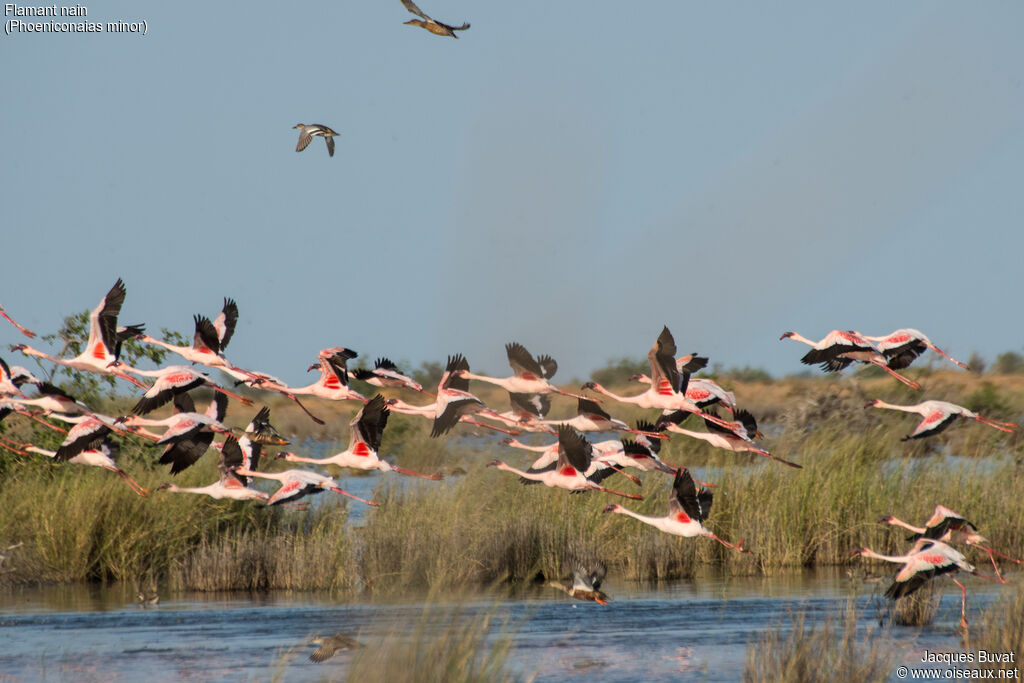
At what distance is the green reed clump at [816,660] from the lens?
9.54 m

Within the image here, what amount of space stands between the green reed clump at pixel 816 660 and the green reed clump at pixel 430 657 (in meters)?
2.10

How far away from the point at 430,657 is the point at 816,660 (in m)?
3.03

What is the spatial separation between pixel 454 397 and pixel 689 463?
11178 mm

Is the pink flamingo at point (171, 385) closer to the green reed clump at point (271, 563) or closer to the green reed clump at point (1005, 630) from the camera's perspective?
the green reed clump at point (271, 563)

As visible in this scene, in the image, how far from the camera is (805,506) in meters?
18.2

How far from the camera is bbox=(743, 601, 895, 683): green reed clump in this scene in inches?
376

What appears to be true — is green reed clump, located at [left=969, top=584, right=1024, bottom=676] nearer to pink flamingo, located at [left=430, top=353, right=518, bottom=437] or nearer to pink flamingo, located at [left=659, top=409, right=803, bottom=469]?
pink flamingo, located at [left=659, top=409, right=803, bottom=469]

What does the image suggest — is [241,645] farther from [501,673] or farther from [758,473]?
[758,473]

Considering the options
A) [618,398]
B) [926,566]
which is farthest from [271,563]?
[926,566]

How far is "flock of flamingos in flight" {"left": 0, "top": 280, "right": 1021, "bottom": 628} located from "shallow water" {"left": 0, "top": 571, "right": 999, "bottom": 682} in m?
1.06

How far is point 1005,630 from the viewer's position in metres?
10.3

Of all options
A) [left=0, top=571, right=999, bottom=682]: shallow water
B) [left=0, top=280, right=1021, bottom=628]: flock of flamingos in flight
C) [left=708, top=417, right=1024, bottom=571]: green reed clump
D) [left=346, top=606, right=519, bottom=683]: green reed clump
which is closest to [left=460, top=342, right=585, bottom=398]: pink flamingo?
[left=0, top=280, right=1021, bottom=628]: flock of flamingos in flight

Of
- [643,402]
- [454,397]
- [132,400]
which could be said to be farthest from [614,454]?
[132,400]

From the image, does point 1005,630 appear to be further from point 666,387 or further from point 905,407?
point 666,387
